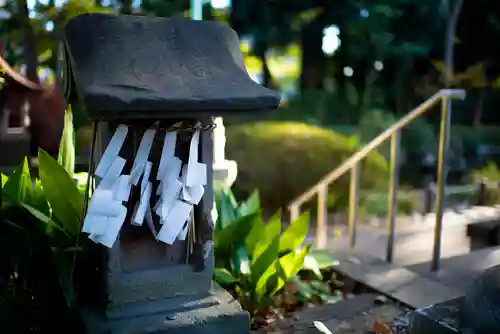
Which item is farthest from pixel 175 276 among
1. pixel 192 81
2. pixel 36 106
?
pixel 36 106

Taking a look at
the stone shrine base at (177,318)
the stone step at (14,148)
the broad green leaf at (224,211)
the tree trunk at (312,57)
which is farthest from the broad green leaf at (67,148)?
the tree trunk at (312,57)

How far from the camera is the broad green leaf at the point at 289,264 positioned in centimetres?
304

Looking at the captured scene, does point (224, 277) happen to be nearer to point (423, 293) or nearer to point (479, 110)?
point (423, 293)

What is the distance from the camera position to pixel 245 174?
6.79 m

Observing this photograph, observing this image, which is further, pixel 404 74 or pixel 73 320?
pixel 404 74

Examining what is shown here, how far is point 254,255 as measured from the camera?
3199 mm

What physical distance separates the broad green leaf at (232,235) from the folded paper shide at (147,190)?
848 mm

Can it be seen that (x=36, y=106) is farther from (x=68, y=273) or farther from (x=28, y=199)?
(x=68, y=273)

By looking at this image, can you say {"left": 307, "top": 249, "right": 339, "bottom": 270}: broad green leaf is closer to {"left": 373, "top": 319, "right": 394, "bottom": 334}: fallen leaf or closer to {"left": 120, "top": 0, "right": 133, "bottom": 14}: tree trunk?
{"left": 373, "top": 319, "right": 394, "bottom": 334}: fallen leaf

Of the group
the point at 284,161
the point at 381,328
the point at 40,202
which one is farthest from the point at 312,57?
the point at 40,202

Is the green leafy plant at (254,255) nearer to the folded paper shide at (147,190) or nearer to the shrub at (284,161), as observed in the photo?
the folded paper shide at (147,190)

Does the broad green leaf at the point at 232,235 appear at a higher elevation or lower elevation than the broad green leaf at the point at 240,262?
higher

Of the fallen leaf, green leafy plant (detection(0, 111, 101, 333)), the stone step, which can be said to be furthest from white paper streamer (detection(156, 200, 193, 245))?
the stone step

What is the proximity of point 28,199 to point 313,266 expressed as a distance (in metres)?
1.71
